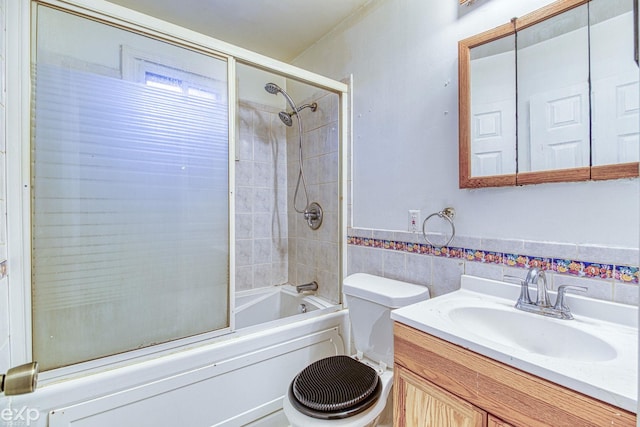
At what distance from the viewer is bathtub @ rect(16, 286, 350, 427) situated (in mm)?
1043

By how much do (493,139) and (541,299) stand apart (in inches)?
24.1

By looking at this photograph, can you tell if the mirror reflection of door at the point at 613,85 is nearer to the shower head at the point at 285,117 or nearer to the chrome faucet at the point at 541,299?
the chrome faucet at the point at 541,299

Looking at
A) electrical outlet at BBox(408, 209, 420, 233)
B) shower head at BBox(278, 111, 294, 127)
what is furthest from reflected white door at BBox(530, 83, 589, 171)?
shower head at BBox(278, 111, 294, 127)

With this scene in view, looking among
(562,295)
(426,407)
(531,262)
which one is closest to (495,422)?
(426,407)

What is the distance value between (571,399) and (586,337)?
33cm

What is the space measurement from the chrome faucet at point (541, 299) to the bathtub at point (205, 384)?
1.02 meters

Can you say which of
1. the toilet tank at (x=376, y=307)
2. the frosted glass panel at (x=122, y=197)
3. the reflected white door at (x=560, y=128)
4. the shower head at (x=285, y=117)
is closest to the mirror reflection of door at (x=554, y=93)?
the reflected white door at (x=560, y=128)

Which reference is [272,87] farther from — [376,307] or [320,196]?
[376,307]

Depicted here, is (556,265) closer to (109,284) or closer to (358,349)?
(358,349)

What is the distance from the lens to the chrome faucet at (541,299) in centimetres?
93

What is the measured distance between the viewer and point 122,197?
1.17 m

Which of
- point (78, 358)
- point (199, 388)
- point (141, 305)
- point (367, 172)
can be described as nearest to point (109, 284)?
point (141, 305)

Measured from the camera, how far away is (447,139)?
1.31 metres

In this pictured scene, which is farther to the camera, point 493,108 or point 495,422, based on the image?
point 493,108
